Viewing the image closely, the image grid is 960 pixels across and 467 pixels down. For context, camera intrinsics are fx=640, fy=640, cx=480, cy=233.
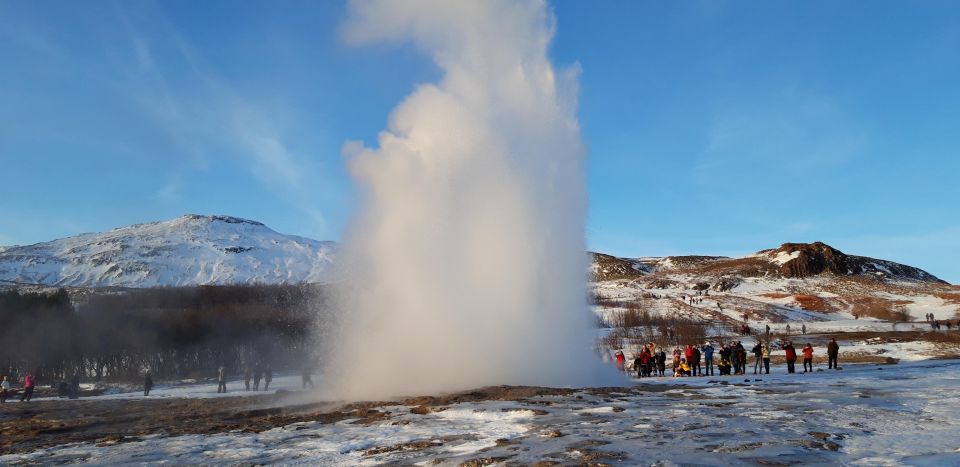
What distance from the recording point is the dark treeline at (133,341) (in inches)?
2421

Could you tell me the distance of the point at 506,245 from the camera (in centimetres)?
2133

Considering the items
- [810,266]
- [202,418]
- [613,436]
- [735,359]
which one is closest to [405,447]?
[613,436]

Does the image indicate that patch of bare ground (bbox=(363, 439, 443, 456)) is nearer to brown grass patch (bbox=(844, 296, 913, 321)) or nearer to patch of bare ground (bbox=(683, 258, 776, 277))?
brown grass patch (bbox=(844, 296, 913, 321))

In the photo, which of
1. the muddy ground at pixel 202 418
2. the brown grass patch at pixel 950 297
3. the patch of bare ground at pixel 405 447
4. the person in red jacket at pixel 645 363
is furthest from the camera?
the brown grass patch at pixel 950 297

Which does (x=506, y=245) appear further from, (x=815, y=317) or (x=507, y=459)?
(x=815, y=317)

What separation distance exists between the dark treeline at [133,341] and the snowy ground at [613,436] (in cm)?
4320

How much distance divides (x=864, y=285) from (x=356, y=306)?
14473 cm

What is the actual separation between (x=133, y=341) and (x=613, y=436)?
68.0 m

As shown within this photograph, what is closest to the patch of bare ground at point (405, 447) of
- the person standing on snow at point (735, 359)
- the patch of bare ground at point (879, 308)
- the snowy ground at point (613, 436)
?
the snowy ground at point (613, 436)

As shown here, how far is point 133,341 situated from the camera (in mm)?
66625

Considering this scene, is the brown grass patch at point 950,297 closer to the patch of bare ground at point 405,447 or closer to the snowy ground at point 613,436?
the snowy ground at point 613,436

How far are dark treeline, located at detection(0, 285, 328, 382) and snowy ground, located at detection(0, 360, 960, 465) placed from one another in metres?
43.2

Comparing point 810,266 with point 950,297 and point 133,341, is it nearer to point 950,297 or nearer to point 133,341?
point 950,297

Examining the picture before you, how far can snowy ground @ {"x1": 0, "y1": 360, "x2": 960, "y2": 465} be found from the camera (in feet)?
30.8
